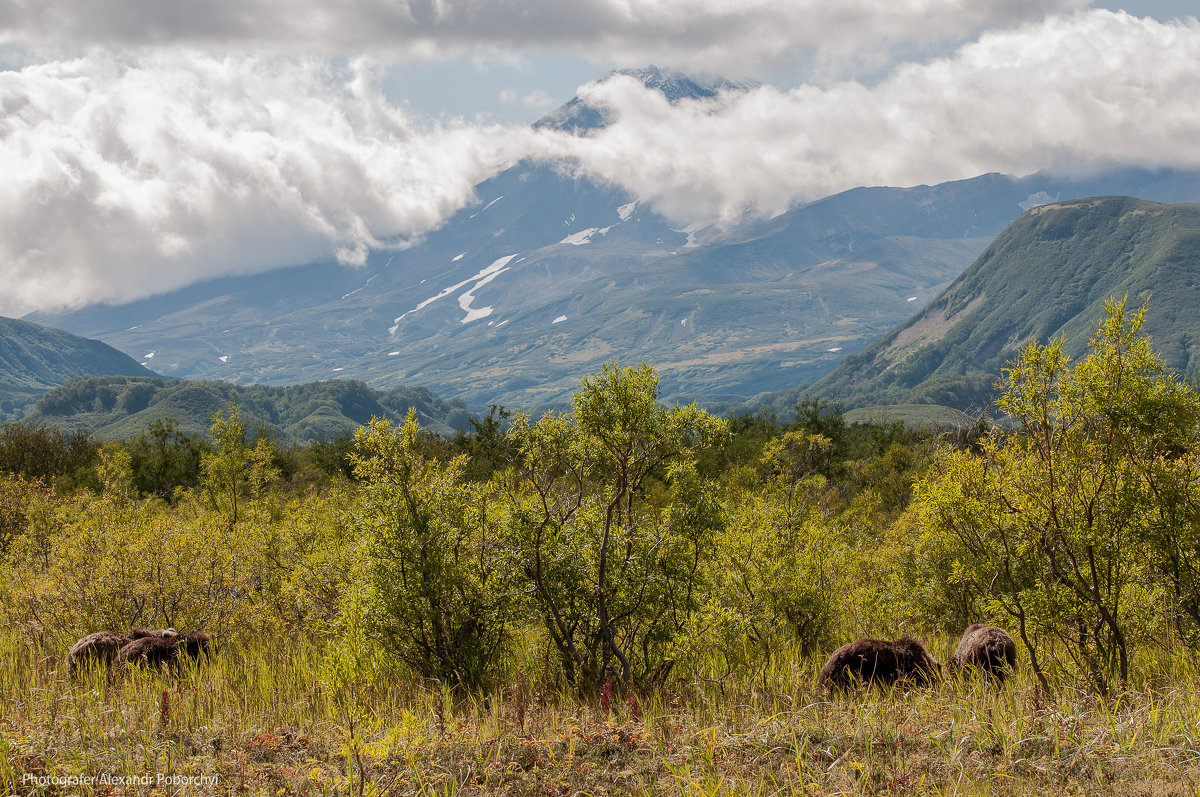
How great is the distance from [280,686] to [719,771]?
7679 mm

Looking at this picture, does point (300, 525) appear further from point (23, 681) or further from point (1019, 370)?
point (1019, 370)

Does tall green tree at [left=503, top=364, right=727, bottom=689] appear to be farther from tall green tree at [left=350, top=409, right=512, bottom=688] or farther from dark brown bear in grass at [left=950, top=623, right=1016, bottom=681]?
dark brown bear in grass at [left=950, top=623, right=1016, bottom=681]

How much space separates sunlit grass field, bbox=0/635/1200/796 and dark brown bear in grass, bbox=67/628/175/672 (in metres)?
1.38

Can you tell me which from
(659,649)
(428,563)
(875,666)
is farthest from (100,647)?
(875,666)

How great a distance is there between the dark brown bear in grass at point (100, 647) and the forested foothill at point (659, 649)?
0.90 ft

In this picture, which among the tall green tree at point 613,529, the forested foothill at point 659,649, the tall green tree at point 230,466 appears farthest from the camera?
the tall green tree at point 230,466

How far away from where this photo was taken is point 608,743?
26.9ft

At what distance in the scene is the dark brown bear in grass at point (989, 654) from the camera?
1150 centimetres

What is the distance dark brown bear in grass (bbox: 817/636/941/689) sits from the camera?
1112cm

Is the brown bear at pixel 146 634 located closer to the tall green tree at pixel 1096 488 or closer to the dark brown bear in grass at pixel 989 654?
the tall green tree at pixel 1096 488

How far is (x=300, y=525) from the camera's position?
70.6 feet

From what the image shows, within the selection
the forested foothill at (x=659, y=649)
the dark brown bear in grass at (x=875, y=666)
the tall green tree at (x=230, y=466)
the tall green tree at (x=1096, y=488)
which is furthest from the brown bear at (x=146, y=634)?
the tall green tree at (x=230, y=466)

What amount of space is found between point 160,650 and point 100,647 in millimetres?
1065

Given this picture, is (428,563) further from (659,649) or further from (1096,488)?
(1096,488)
